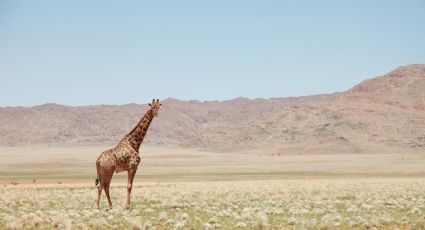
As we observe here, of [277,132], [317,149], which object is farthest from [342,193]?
[277,132]

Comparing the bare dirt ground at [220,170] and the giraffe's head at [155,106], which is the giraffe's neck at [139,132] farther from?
the bare dirt ground at [220,170]

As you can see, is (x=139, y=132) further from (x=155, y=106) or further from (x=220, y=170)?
(x=220, y=170)

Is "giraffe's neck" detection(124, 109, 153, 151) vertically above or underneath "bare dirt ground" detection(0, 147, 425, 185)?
above

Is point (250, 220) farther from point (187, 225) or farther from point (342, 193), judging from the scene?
point (342, 193)

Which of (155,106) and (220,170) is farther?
(220,170)

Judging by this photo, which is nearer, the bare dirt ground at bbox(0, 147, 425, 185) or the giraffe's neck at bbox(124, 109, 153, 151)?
the giraffe's neck at bbox(124, 109, 153, 151)

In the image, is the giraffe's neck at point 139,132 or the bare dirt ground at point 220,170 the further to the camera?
the bare dirt ground at point 220,170

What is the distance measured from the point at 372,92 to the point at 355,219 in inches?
6342

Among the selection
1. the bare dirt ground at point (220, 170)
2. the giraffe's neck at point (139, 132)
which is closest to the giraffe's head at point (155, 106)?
the giraffe's neck at point (139, 132)

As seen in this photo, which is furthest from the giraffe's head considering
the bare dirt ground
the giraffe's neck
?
the bare dirt ground

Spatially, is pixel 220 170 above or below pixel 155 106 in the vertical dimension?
below

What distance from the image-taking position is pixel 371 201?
24.5 meters

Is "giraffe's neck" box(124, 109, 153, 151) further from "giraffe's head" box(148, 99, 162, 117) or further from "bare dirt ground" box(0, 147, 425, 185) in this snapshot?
"bare dirt ground" box(0, 147, 425, 185)

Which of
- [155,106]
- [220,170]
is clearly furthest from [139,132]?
[220,170]
